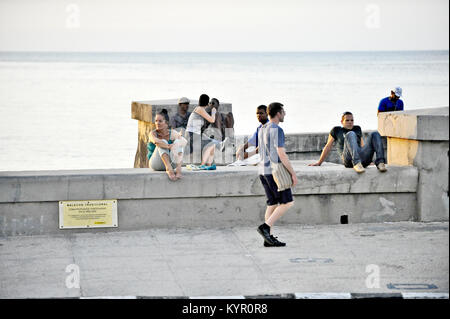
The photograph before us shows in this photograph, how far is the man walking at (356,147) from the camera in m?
10.7

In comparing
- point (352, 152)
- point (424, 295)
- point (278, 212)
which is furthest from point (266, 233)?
point (424, 295)

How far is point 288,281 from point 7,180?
3771mm

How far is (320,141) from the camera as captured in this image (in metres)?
16.7

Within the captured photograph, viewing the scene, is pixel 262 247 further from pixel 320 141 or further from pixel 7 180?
pixel 320 141

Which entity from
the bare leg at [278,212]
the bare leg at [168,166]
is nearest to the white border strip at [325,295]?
the bare leg at [278,212]

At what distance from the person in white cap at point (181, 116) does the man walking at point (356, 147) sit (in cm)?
268

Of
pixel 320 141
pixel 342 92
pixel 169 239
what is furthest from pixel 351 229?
pixel 342 92

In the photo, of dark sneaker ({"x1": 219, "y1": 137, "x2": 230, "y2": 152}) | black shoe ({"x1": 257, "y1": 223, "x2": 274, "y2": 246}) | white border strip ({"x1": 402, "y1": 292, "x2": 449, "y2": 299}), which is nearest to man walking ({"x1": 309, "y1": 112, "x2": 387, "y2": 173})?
black shoe ({"x1": 257, "y1": 223, "x2": 274, "y2": 246})

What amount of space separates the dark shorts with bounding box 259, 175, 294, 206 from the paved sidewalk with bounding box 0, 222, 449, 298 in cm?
52

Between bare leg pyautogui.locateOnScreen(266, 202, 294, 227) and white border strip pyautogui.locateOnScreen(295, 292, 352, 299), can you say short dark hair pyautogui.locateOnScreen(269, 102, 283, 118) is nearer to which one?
bare leg pyautogui.locateOnScreen(266, 202, 294, 227)

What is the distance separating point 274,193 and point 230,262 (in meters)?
1.03

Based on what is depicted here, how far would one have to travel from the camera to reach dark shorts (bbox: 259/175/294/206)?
948 cm

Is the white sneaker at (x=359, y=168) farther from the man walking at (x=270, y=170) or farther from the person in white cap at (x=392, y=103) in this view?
the person in white cap at (x=392, y=103)
